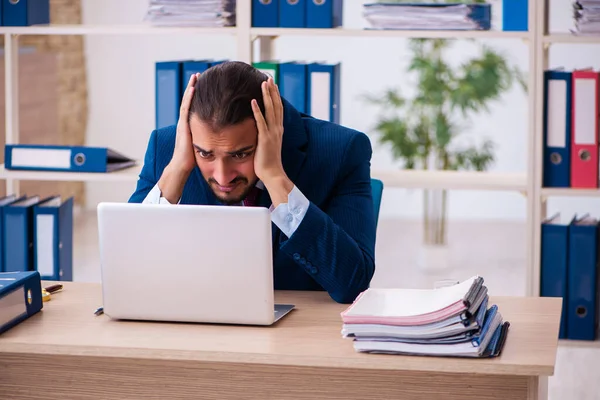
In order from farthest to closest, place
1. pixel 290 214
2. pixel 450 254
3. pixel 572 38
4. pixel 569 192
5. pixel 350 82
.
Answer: pixel 350 82
pixel 450 254
pixel 569 192
pixel 572 38
pixel 290 214

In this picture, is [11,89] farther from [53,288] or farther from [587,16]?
[587,16]

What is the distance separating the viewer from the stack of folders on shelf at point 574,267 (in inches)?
133

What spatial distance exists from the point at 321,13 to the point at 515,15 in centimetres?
67

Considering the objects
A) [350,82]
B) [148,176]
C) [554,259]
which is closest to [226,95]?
[148,176]

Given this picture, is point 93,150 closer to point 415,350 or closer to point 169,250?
point 169,250

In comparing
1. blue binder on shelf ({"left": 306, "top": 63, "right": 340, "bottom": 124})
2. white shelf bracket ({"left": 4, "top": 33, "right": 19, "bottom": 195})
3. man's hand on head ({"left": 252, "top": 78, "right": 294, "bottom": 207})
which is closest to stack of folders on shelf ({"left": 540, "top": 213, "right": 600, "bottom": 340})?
blue binder on shelf ({"left": 306, "top": 63, "right": 340, "bottom": 124})

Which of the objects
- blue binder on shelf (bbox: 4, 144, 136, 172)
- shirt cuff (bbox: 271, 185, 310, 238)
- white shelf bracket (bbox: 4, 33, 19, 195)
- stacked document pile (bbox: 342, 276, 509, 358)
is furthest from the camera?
white shelf bracket (bbox: 4, 33, 19, 195)

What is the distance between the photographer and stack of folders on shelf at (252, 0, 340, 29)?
3.36 meters

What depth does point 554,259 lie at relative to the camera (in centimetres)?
339

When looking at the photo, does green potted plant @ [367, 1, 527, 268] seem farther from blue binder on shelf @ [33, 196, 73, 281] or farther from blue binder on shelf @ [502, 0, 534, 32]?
blue binder on shelf @ [33, 196, 73, 281]

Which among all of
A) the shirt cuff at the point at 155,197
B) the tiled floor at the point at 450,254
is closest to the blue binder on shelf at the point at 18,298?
the shirt cuff at the point at 155,197

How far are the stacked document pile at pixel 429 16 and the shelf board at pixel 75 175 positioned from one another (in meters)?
1.02

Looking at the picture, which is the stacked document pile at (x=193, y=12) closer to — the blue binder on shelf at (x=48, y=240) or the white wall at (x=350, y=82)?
the blue binder on shelf at (x=48, y=240)

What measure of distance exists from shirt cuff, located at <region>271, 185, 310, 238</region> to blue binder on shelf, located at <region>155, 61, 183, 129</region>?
1593mm
